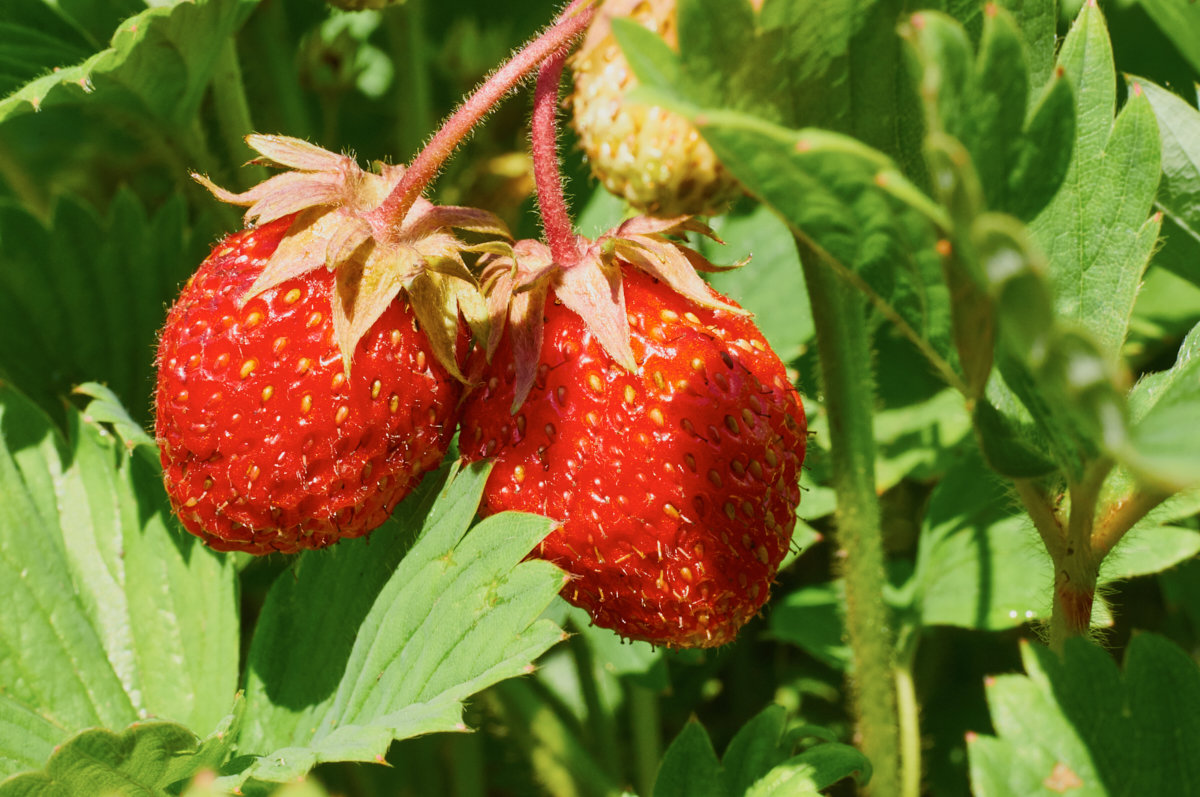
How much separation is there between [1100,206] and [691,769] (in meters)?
0.67

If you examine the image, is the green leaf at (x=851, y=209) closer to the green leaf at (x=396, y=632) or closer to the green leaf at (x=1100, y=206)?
the green leaf at (x=1100, y=206)

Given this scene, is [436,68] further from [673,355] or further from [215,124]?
[673,355]

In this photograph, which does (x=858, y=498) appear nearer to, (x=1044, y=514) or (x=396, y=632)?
(x=1044, y=514)

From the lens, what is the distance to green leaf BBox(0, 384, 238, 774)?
1.23 m

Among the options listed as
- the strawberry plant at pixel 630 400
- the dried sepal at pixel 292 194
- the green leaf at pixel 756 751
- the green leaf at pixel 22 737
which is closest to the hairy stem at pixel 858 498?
the strawberry plant at pixel 630 400

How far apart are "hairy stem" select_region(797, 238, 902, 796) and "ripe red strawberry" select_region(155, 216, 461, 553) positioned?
1.27 feet

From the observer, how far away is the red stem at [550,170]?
1061 mm

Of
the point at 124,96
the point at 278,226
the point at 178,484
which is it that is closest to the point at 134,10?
the point at 124,96

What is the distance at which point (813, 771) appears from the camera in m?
1.05

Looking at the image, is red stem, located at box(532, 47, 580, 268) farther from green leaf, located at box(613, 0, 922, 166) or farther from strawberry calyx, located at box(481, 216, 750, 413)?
green leaf, located at box(613, 0, 922, 166)

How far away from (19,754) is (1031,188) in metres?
1.05

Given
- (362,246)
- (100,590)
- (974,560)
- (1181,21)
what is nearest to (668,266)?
(362,246)

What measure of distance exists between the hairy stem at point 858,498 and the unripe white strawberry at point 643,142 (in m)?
0.25

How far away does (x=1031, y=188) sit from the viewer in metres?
0.72
